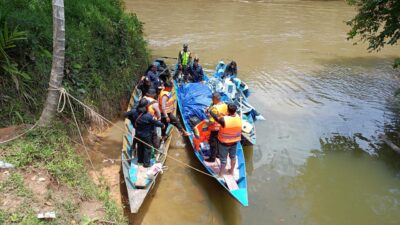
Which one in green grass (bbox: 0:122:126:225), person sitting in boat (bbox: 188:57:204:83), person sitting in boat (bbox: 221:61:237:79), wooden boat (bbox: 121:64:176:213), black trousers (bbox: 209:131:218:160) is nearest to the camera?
green grass (bbox: 0:122:126:225)

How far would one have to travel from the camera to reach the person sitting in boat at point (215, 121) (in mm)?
7332

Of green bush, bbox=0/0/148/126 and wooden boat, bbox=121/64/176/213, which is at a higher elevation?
green bush, bbox=0/0/148/126

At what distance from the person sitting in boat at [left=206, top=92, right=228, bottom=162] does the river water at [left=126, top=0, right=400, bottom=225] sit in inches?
30.4

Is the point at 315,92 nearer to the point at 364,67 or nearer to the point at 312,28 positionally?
the point at 364,67

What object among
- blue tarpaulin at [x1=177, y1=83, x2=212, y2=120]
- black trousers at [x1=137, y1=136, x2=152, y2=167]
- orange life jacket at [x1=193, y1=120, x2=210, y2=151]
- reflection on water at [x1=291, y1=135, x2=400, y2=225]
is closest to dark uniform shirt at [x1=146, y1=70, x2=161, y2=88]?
blue tarpaulin at [x1=177, y1=83, x2=212, y2=120]

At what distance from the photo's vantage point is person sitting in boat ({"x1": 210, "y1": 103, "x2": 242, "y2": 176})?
7.09 meters

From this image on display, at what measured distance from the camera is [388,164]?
965cm

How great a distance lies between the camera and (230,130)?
23.4ft

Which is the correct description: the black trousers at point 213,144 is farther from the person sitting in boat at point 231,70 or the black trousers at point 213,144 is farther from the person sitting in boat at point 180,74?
the person sitting in boat at point 231,70

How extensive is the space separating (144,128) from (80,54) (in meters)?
3.21

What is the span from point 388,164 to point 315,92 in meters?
5.19

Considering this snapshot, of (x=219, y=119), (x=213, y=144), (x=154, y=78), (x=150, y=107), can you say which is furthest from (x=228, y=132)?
(x=154, y=78)

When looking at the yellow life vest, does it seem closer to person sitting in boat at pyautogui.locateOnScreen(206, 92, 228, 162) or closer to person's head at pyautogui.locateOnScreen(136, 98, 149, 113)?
person sitting in boat at pyautogui.locateOnScreen(206, 92, 228, 162)

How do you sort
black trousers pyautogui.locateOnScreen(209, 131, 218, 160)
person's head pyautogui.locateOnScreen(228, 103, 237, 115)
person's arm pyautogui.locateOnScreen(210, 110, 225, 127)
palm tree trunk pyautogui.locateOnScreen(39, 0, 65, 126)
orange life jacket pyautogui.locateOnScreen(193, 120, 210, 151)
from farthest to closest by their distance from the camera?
orange life jacket pyautogui.locateOnScreen(193, 120, 210, 151) → black trousers pyautogui.locateOnScreen(209, 131, 218, 160) → person's arm pyautogui.locateOnScreen(210, 110, 225, 127) → person's head pyautogui.locateOnScreen(228, 103, 237, 115) → palm tree trunk pyautogui.locateOnScreen(39, 0, 65, 126)
